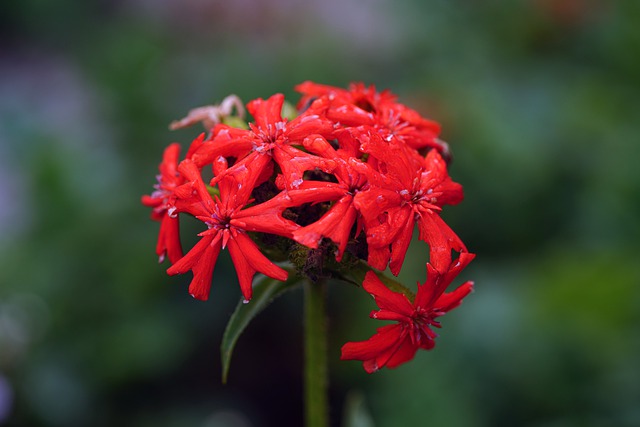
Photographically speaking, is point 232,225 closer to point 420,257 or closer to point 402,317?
point 402,317

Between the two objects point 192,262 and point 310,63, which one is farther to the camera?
point 310,63

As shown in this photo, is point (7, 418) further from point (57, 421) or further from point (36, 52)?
point (36, 52)

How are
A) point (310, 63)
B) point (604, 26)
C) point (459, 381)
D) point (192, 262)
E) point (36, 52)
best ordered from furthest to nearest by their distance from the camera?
point (36, 52), point (604, 26), point (310, 63), point (459, 381), point (192, 262)

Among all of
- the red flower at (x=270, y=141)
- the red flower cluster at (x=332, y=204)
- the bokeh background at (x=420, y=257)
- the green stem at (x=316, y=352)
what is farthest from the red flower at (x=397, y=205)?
the bokeh background at (x=420, y=257)

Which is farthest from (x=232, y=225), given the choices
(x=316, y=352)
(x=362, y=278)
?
(x=316, y=352)

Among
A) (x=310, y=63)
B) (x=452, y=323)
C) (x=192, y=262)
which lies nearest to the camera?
(x=192, y=262)

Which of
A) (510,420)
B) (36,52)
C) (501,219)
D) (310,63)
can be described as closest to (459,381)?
(510,420)
